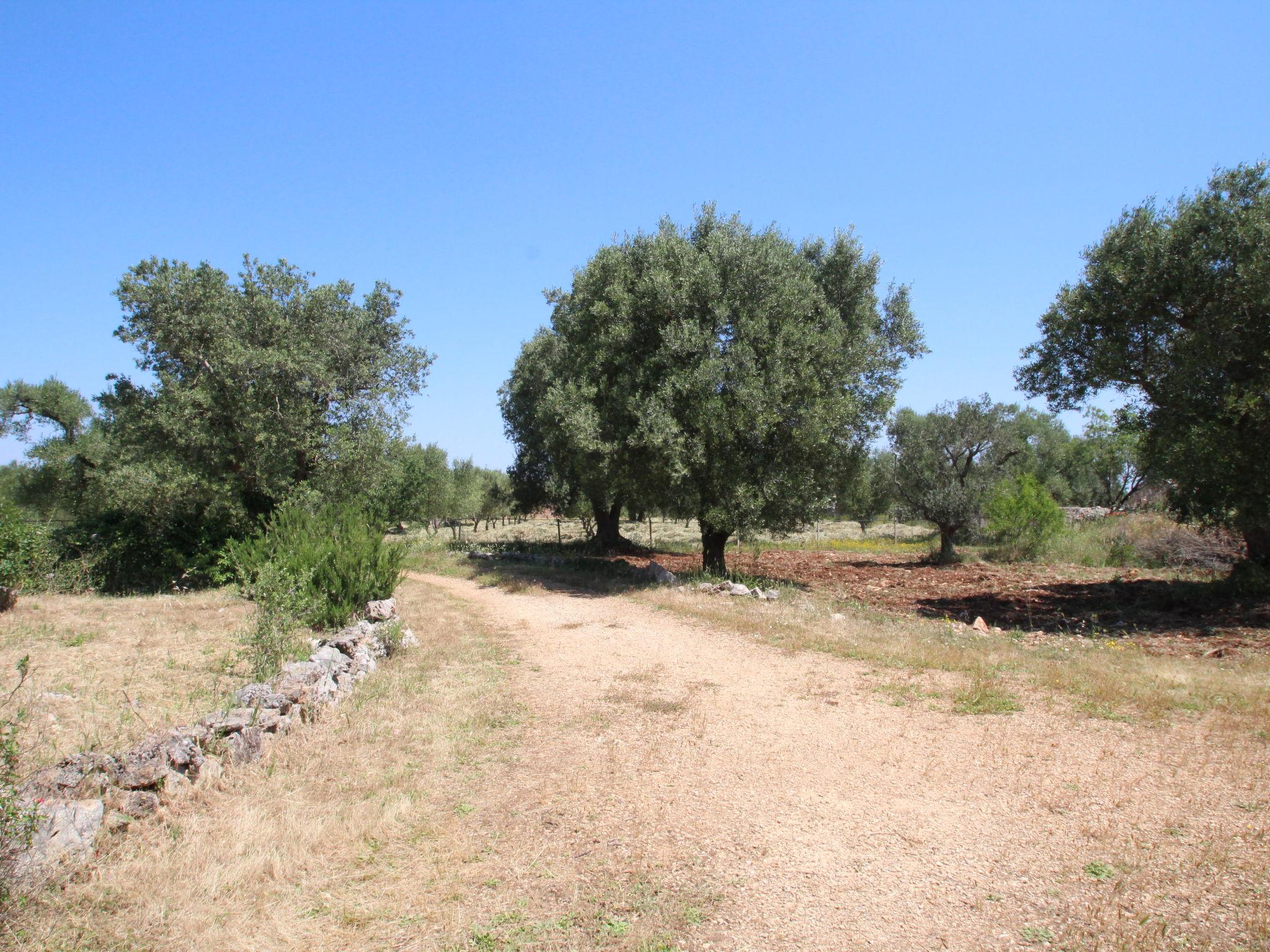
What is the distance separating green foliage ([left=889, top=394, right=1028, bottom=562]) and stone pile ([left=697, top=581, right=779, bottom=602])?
1642cm

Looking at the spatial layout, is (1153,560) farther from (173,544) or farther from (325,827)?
(173,544)

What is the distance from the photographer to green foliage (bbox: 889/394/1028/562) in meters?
29.8

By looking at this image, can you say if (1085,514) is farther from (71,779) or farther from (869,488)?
(71,779)

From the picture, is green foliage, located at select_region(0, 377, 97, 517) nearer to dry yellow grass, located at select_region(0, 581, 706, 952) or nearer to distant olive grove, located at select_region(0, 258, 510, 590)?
distant olive grove, located at select_region(0, 258, 510, 590)

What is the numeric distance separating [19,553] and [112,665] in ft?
26.9

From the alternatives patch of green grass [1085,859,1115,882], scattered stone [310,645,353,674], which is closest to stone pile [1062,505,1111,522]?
patch of green grass [1085,859,1115,882]

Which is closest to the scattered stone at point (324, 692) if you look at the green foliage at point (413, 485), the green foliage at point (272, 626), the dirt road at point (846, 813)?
the green foliage at point (272, 626)

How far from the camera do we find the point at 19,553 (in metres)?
14.7

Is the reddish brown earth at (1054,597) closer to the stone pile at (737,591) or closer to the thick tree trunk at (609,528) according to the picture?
the stone pile at (737,591)

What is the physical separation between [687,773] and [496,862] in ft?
6.71

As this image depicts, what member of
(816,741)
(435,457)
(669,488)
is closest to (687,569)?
(669,488)

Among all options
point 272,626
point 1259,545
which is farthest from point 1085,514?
point 272,626

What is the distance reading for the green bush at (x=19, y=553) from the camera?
1436 cm

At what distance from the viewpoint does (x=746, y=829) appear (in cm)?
Result: 529
